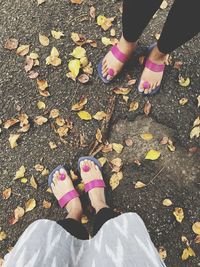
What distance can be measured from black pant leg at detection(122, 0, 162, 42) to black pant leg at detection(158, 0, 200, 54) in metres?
0.10

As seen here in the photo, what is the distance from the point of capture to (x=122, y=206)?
236 cm

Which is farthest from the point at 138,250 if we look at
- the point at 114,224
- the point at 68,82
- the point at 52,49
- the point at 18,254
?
the point at 52,49

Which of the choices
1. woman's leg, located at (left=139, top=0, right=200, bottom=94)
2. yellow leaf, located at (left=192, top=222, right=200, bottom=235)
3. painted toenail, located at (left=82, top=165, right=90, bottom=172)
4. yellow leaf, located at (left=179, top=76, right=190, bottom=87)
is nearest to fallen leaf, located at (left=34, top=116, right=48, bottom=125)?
painted toenail, located at (left=82, top=165, right=90, bottom=172)

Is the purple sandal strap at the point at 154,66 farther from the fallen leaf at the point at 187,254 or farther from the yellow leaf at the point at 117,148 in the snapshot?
the fallen leaf at the point at 187,254

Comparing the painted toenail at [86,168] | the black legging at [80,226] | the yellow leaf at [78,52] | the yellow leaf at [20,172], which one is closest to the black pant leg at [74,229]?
the black legging at [80,226]

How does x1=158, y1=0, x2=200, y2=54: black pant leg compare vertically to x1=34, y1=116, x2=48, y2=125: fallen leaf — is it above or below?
above

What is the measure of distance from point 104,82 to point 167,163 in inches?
26.3

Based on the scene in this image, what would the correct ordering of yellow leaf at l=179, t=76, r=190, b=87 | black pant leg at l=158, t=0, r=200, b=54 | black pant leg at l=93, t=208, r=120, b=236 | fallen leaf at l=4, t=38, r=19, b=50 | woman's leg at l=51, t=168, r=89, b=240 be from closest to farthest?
1. black pant leg at l=158, t=0, r=200, b=54
2. black pant leg at l=93, t=208, r=120, b=236
3. woman's leg at l=51, t=168, r=89, b=240
4. yellow leaf at l=179, t=76, r=190, b=87
5. fallen leaf at l=4, t=38, r=19, b=50

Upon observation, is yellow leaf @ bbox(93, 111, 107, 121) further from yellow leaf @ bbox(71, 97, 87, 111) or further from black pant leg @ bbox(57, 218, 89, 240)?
black pant leg @ bbox(57, 218, 89, 240)

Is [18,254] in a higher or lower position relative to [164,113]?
higher

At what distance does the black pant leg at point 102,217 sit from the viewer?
6.49 ft

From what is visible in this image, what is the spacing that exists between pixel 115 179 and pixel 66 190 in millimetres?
313

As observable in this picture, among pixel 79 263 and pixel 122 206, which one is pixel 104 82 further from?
pixel 79 263

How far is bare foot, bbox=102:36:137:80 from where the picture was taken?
92.9 inches
